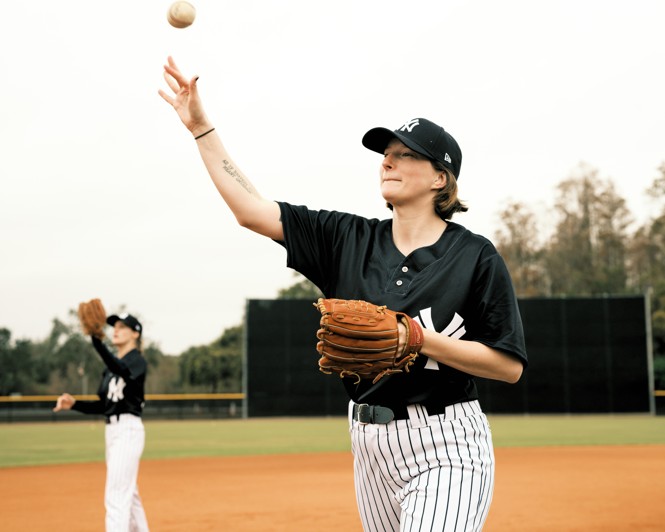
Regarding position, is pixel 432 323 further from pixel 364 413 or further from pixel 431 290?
pixel 364 413

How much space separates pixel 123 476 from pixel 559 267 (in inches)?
→ 1973

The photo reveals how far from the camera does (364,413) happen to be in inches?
102

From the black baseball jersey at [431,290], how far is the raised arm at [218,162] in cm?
9

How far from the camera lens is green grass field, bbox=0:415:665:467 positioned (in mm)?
15302

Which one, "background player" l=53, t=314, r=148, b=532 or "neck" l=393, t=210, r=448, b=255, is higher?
"neck" l=393, t=210, r=448, b=255

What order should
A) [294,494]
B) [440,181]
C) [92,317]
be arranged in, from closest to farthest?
[440,181] → [92,317] → [294,494]

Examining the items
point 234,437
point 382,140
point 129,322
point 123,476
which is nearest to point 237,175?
point 382,140

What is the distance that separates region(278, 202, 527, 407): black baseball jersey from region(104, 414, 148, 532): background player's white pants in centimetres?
330

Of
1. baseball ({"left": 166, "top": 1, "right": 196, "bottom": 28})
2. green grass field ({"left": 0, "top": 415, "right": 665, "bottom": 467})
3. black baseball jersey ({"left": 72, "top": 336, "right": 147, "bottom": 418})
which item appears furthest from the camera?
green grass field ({"left": 0, "top": 415, "right": 665, "bottom": 467})

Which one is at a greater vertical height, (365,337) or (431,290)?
(431,290)

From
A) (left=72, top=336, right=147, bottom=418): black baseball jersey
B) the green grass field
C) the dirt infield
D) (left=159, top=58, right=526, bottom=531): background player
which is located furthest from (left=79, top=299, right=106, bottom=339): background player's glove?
the green grass field

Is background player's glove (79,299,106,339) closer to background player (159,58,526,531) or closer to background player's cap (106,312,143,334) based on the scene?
background player's cap (106,312,143,334)

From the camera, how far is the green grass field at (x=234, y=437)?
602 inches

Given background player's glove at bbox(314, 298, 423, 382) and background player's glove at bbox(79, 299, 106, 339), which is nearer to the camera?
background player's glove at bbox(314, 298, 423, 382)
